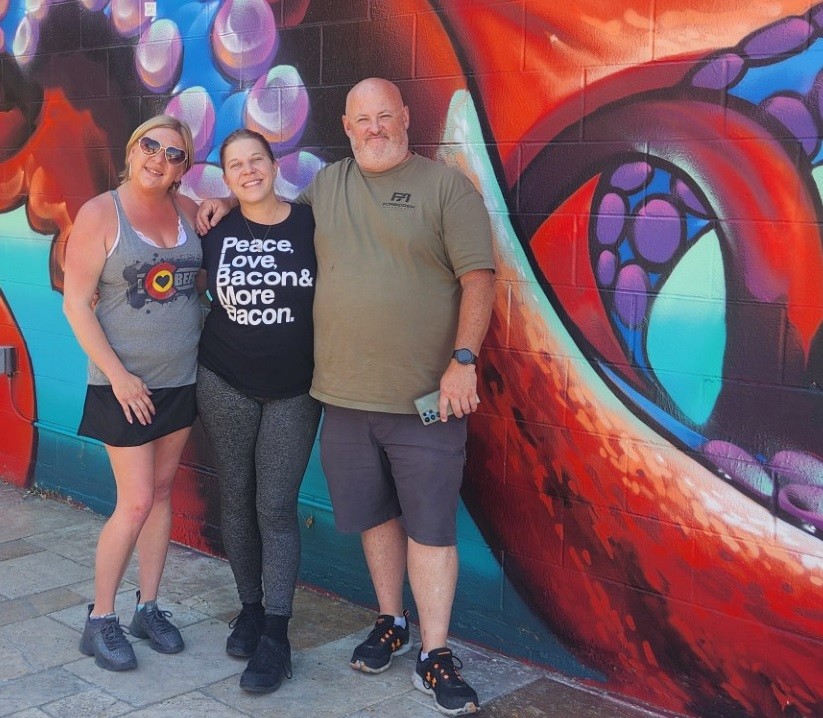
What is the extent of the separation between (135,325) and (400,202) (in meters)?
0.95

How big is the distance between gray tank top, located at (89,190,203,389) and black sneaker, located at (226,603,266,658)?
844 millimetres

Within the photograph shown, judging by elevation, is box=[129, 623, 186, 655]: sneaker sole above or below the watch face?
below

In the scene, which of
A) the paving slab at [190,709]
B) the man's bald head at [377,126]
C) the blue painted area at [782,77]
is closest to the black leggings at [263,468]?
the paving slab at [190,709]

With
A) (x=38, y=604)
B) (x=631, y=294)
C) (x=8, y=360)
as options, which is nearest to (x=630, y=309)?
(x=631, y=294)

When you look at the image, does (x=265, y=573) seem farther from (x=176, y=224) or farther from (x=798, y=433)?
(x=798, y=433)

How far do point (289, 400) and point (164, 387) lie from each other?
0.42 m

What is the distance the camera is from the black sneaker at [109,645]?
11.3ft

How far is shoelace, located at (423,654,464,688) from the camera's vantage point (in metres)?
3.23

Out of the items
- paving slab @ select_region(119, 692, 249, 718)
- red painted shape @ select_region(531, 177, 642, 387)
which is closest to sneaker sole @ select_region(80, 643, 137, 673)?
paving slab @ select_region(119, 692, 249, 718)

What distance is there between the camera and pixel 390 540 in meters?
3.53

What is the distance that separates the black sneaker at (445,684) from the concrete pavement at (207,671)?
4 cm

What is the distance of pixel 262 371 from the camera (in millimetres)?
3324

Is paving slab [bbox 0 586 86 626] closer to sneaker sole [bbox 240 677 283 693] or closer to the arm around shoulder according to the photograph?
sneaker sole [bbox 240 677 283 693]

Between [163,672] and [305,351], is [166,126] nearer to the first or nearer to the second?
[305,351]
